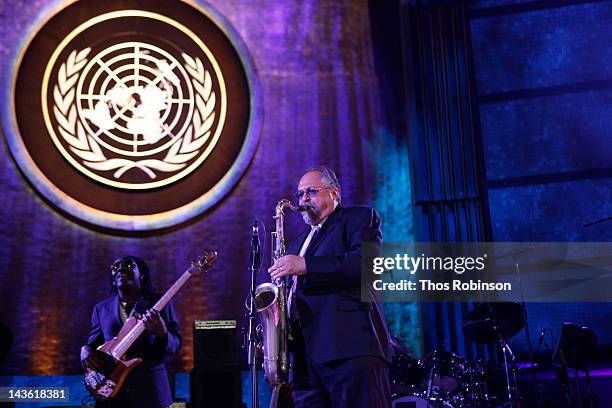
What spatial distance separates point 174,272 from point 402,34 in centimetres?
302

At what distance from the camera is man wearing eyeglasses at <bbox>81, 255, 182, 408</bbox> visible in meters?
4.36

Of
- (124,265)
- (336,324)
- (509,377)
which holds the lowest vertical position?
(509,377)

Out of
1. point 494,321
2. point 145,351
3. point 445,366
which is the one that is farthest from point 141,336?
point 494,321

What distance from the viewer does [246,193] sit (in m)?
5.97

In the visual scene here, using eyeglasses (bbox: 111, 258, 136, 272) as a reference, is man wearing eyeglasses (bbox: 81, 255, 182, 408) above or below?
below

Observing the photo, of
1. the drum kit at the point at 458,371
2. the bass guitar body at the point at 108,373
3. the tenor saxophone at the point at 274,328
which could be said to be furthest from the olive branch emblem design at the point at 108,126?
the tenor saxophone at the point at 274,328

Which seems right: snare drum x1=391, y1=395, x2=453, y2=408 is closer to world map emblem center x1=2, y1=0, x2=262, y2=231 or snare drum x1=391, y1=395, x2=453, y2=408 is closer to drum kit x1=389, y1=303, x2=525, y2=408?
drum kit x1=389, y1=303, x2=525, y2=408

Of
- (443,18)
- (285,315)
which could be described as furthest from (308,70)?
(285,315)

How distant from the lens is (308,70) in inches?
246

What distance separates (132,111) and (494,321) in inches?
135

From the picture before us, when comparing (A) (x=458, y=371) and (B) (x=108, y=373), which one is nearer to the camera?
(B) (x=108, y=373)

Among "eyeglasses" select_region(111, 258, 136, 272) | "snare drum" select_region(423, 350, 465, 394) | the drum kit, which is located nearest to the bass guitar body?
"eyeglasses" select_region(111, 258, 136, 272)

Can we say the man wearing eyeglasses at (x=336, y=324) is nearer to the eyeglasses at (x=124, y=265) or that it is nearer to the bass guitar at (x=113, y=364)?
the bass guitar at (x=113, y=364)

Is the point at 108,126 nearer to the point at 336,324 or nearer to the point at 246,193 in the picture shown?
the point at 246,193
